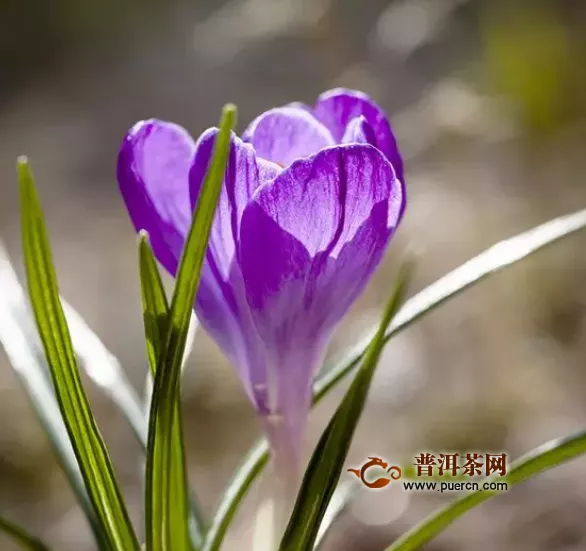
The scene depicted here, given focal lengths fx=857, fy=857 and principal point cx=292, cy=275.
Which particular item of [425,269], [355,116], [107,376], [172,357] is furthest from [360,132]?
[425,269]

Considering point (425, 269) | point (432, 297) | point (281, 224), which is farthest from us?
point (425, 269)

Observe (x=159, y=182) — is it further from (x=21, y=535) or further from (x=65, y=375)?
(x=21, y=535)

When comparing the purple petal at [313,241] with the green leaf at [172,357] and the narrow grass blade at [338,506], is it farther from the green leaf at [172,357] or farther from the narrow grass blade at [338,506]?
the narrow grass blade at [338,506]

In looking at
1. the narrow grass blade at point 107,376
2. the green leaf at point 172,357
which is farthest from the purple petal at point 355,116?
the narrow grass blade at point 107,376

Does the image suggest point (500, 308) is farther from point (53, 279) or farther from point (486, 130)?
point (53, 279)

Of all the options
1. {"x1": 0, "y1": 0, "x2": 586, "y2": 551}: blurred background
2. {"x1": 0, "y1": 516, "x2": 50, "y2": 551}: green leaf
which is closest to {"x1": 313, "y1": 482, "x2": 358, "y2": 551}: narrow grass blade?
{"x1": 0, "y1": 516, "x2": 50, "y2": 551}: green leaf
